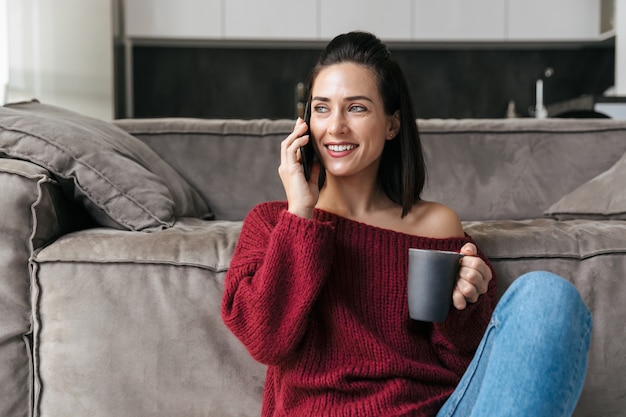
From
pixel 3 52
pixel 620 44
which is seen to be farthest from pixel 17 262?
pixel 620 44

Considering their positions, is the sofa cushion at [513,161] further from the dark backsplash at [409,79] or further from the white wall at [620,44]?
the dark backsplash at [409,79]

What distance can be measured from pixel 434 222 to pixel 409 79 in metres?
3.61

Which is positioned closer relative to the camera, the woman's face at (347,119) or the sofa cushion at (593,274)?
the woman's face at (347,119)

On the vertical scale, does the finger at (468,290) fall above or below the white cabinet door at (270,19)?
below

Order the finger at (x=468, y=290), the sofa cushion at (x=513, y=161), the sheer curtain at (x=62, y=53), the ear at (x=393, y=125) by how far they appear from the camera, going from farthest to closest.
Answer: the sheer curtain at (x=62, y=53) → the sofa cushion at (x=513, y=161) → the ear at (x=393, y=125) → the finger at (x=468, y=290)

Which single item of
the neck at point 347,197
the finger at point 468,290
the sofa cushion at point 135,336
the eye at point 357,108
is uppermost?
the eye at point 357,108

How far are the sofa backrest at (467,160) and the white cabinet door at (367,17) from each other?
2284mm

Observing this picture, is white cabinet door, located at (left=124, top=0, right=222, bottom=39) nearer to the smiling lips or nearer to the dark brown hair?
the dark brown hair

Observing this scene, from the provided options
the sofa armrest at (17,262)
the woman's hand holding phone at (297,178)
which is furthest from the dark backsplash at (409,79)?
the woman's hand holding phone at (297,178)

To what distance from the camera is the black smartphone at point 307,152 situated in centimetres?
131

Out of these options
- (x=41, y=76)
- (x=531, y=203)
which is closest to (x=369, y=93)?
(x=531, y=203)

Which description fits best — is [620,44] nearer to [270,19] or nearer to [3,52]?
[270,19]

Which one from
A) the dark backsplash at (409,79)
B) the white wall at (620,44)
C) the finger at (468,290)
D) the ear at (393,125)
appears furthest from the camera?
the dark backsplash at (409,79)

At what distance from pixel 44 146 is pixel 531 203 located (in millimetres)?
1381
